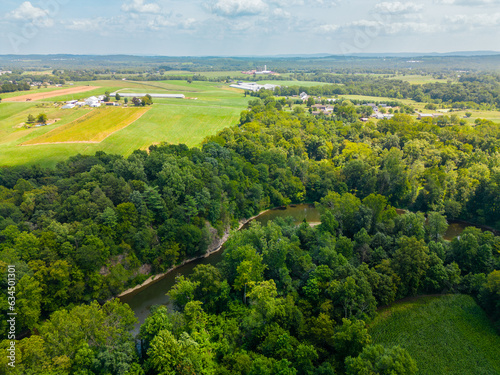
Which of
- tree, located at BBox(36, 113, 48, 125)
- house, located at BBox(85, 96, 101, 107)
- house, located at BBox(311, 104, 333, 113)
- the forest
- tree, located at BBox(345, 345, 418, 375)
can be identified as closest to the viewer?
tree, located at BBox(345, 345, 418, 375)

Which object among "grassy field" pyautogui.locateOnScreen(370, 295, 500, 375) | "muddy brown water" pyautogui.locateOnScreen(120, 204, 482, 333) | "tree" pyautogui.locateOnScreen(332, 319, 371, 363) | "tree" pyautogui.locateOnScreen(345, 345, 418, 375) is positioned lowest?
"muddy brown water" pyautogui.locateOnScreen(120, 204, 482, 333)

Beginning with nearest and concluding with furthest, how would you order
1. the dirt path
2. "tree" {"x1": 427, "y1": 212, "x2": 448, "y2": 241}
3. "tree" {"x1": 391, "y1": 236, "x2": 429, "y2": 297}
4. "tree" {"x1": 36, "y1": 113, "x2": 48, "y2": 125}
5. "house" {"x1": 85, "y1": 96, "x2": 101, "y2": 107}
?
"tree" {"x1": 391, "y1": 236, "x2": 429, "y2": 297}
"tree" {"x1": 427, "y1": 212, "x2": 448, "y2": 241}
"tree" {"x1": 36, "y1": 113, "x2": 48, "y2": 125}
the dirt path
"house" {"x1": 85, "y1": 96, "x2": 101, "y2": 107}

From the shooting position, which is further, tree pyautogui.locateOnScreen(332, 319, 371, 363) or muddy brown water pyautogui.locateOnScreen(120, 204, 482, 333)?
muddy brown water pyautogui.locateOnScreen(120, 204, 482, 333)

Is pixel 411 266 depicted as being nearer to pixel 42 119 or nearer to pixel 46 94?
pixel 42 119

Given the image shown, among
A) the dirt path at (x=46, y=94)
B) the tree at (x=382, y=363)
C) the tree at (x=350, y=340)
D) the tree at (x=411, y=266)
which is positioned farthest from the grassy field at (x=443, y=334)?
the dirt path at (x=46, y=94)

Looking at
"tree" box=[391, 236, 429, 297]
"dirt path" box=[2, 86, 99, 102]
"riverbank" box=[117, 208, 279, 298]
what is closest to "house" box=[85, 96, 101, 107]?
"dirt path" box=[2, 86, 99, 102]

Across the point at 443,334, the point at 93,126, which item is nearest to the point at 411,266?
the point at 443,334

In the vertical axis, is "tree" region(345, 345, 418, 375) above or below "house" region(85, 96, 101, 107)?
below

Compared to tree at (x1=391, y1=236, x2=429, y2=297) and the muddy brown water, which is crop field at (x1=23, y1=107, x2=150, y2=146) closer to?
the muddy brown water
